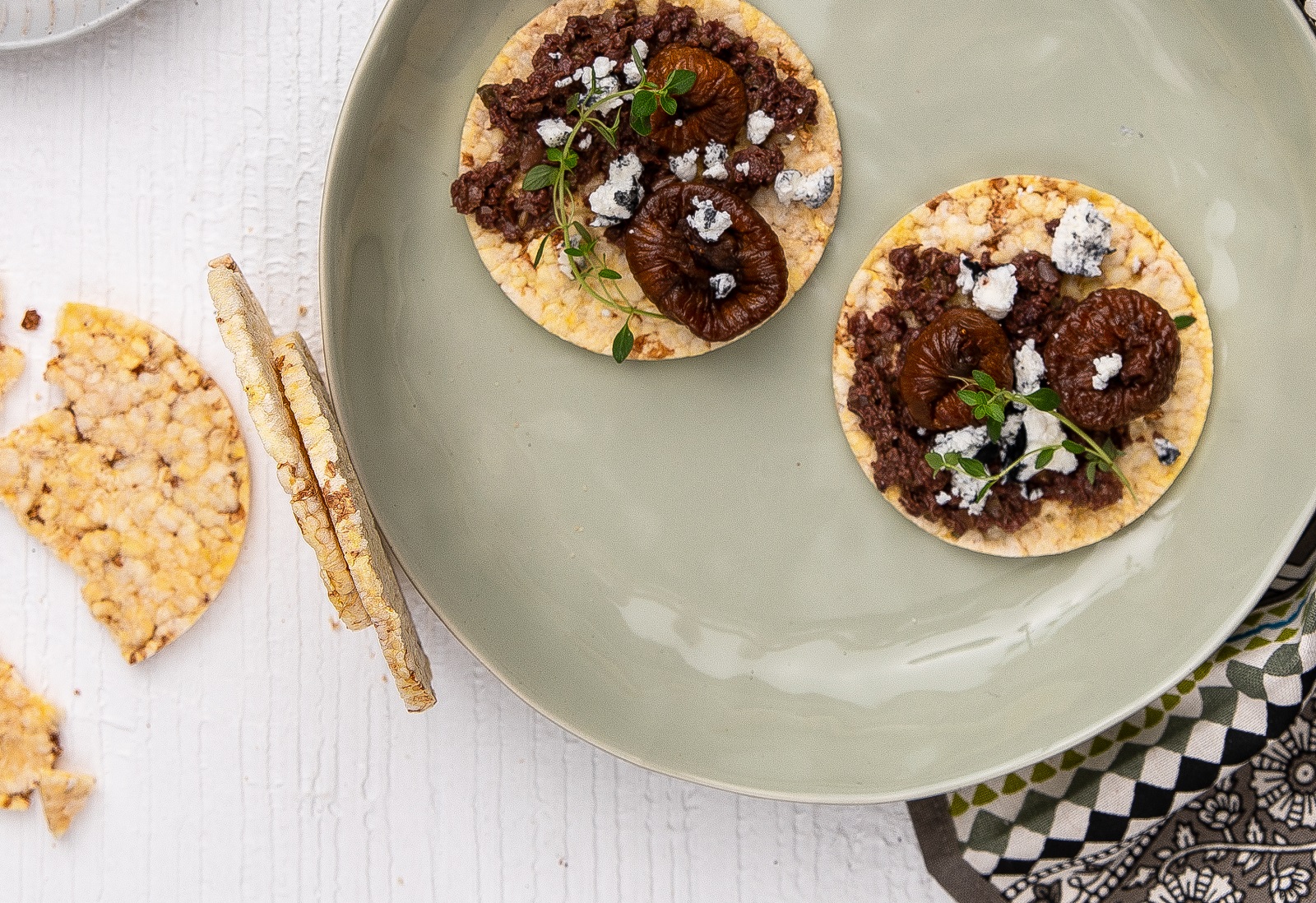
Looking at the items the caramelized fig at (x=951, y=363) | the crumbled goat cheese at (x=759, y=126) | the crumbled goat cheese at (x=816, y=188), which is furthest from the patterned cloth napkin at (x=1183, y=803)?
the crumbled goat cheese at (x=759, y=126)

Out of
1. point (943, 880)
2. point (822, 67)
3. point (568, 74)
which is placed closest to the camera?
point (568, 74)

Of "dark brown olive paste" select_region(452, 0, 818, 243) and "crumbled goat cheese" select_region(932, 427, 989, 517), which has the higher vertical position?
"dark brown olive paste" select_region(452, 0, 818, 243)

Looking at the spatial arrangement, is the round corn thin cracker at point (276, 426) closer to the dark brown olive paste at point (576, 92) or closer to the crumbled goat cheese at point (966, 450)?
the dark brown olive paste at point (576, 92)

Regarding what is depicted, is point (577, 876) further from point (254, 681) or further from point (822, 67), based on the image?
point (822, 67)

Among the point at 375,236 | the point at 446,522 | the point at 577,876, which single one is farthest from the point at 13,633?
the point at 577,876

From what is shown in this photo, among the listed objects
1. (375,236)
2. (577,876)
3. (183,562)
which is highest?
(375,236)

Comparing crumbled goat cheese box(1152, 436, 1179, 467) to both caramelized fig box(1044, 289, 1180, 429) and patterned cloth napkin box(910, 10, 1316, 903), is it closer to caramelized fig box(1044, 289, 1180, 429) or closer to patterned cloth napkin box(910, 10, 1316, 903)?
caramelized fig box(1044, 289, 1180, 429)

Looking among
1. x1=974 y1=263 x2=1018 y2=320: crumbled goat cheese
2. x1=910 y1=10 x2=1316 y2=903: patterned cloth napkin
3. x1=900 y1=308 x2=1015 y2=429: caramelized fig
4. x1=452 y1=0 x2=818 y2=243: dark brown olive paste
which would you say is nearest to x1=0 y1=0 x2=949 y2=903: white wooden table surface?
x1=910 y1=10 x2=1316 y2=903: patterned cloth napkin
